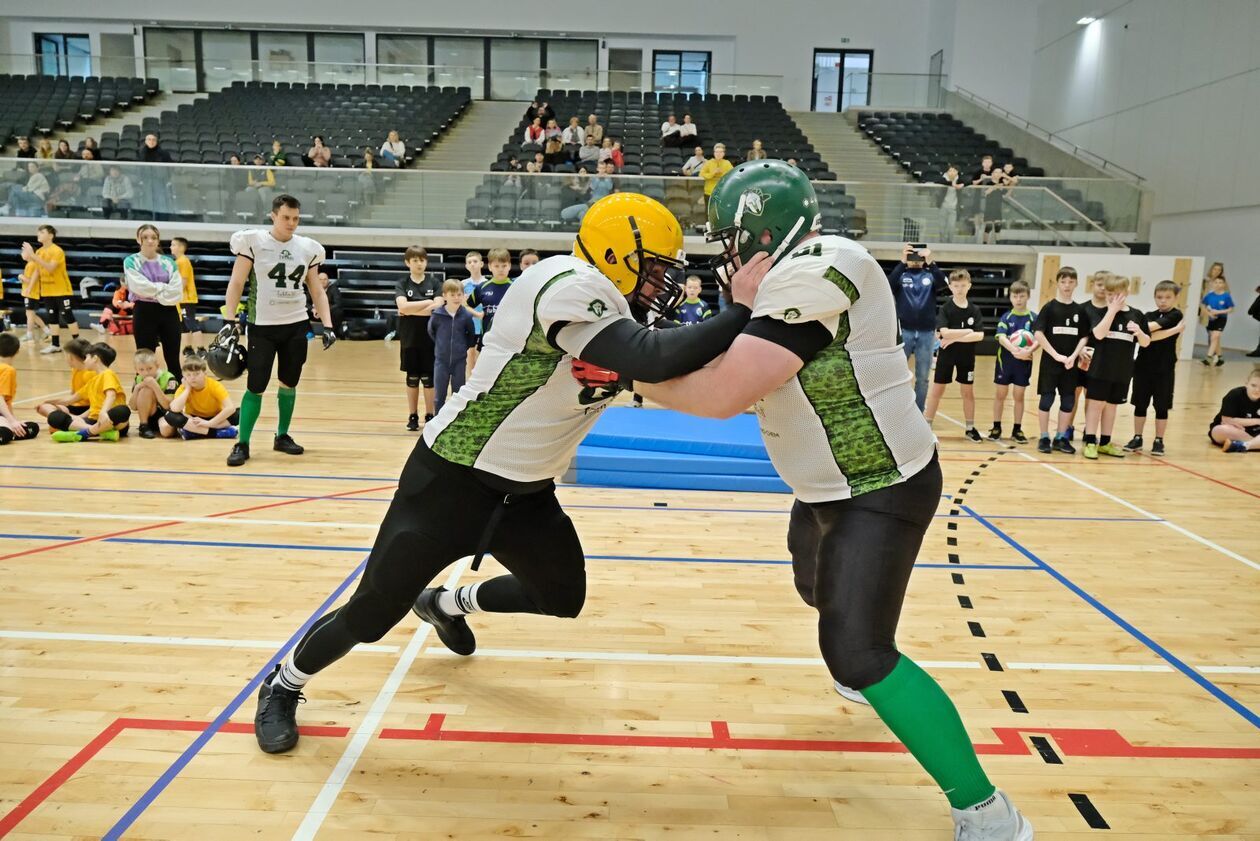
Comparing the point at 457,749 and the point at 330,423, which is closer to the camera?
the point at 457,749

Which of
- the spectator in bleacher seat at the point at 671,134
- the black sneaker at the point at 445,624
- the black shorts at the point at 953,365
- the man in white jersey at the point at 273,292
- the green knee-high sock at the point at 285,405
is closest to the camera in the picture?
the black sneaker at the point at 445,624

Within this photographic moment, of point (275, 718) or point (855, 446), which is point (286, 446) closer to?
point (275, 718)

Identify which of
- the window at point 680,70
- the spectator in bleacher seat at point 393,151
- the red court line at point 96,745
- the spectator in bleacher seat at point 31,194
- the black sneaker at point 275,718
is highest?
the window at point 680,70

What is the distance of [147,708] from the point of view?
346 cm

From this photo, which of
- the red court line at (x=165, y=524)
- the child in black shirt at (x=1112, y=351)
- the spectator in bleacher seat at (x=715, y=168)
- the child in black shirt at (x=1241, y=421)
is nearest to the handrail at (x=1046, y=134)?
the spectator in bleacher seat at (x=715, y=168)

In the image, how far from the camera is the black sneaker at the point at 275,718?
315 centimetres

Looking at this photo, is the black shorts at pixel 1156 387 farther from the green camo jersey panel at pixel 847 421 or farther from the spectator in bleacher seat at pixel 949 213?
the spectator in bleacher seat at pixel 949 213

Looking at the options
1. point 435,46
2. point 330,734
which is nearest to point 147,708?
point 330,734

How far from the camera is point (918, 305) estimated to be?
993 centimetres

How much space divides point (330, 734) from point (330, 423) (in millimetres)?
7082

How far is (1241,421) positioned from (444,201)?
563 inches

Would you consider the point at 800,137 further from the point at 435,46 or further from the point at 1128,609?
the point at 1128,609

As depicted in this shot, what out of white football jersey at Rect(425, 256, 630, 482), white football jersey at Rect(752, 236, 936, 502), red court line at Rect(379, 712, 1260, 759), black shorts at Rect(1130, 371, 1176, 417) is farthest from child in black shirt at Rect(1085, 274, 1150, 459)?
white football jersey at Rect(425, 256, 630, 482)

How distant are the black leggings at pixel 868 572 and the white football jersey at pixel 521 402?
0.91 metres
